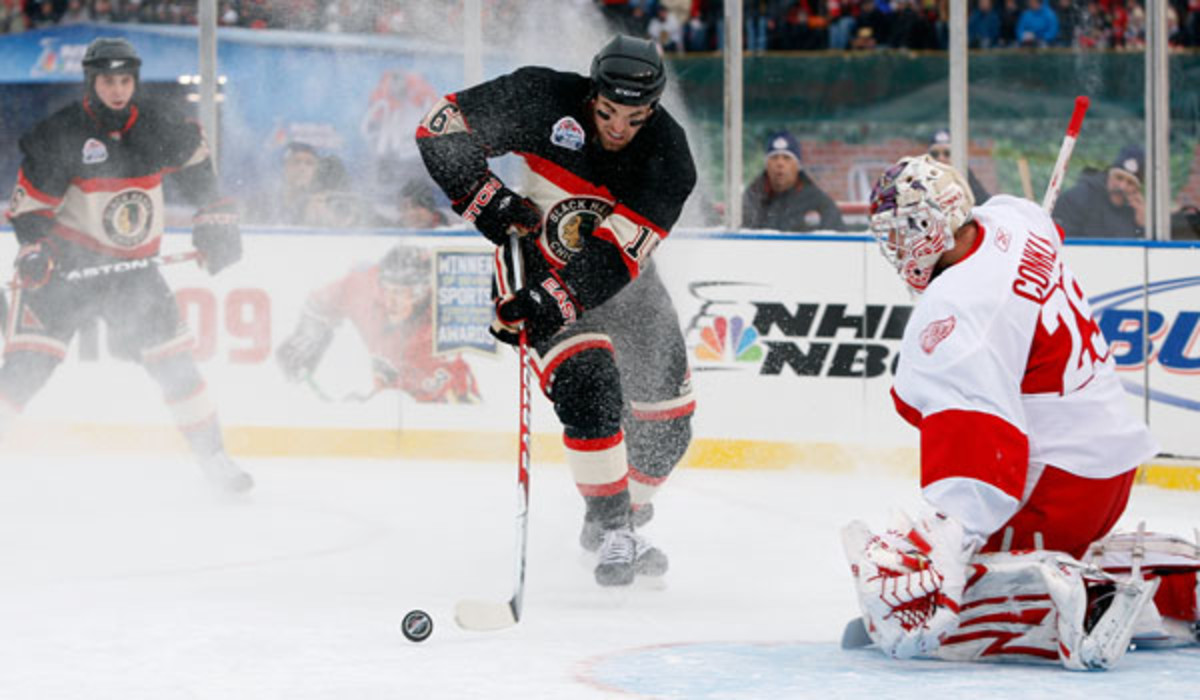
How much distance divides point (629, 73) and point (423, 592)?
1.16 metres

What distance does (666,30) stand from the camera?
7.67 m

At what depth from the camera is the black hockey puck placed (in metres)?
3.10

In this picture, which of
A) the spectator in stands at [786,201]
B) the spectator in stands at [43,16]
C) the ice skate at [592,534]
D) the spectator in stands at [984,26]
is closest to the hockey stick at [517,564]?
the ice skate at [592,534]

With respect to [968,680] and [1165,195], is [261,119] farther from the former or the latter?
[968,680]

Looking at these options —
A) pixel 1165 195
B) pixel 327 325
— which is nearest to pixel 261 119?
pixel 327 325

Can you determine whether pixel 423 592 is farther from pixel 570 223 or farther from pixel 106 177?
pixel 106 177

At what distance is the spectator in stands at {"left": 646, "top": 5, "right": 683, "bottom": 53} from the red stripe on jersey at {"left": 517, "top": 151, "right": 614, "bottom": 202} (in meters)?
3.49

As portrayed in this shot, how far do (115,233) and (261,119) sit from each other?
1.55 meters

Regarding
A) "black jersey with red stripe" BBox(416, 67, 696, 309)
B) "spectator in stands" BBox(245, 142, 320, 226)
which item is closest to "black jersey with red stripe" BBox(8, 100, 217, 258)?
"spectator in stands" BBox(245, 142, 320, 226)

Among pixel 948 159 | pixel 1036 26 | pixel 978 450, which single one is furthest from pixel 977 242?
pixel 1036 26

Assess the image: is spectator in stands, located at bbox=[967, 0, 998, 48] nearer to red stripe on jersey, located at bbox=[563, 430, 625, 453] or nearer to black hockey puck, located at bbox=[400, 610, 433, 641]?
red stripe on jersey, located at bbox=[563, 430, 625, 453]

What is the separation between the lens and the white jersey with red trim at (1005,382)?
8.82 feet

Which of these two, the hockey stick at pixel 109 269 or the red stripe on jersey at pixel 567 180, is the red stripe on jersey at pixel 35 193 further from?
the red stripe on jersey at pixel 567 180

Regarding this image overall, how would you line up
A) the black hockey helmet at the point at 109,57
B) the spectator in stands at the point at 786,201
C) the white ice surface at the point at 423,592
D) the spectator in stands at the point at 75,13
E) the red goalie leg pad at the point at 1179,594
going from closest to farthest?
the white ice surface at the point at 423,592 < the red goalie leg pad at the point at 1179,594 < the black hockey helmet at the point at 109,57 < the spectator in stands at the point at 786,201 < the spectator in stands at the point at 75,13
